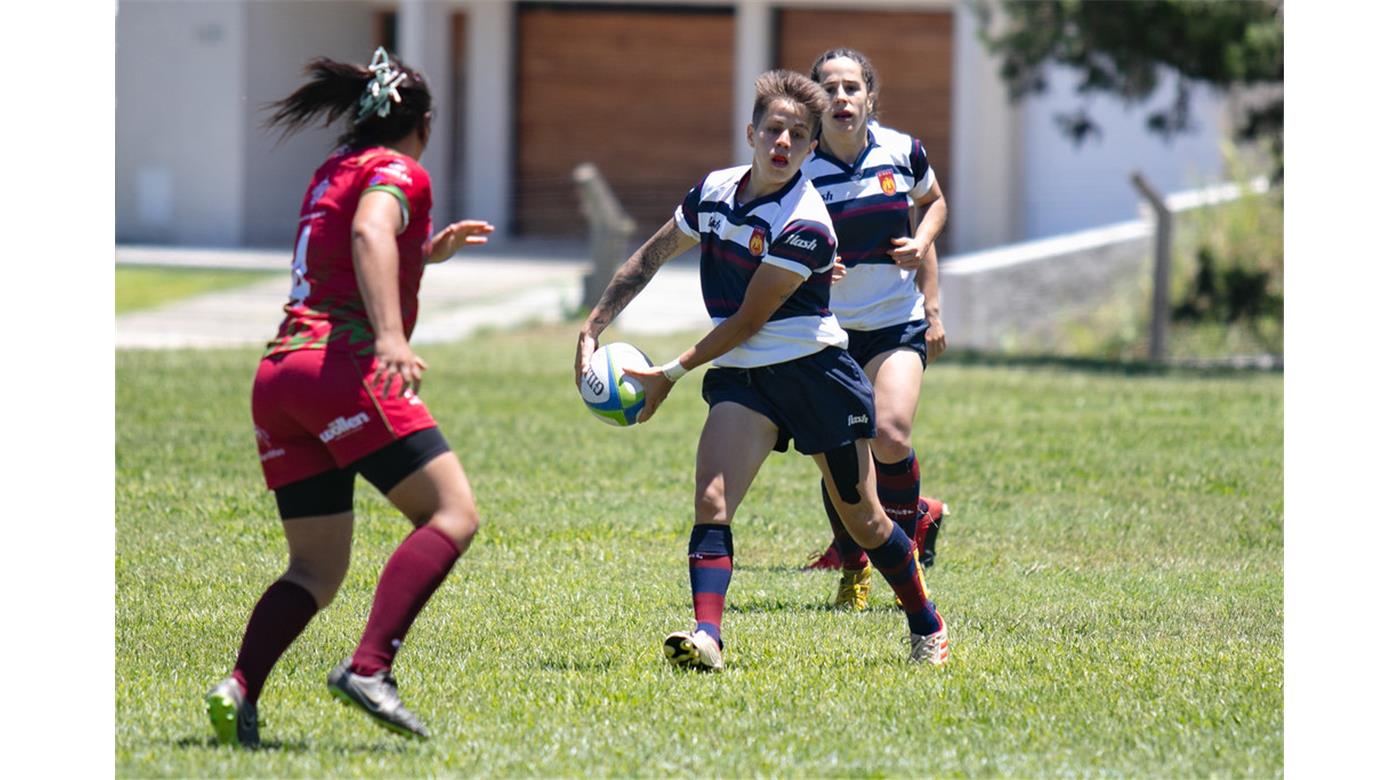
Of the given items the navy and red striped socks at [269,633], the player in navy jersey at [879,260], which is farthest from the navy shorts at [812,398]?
the navy and red striped socks at [269,633]

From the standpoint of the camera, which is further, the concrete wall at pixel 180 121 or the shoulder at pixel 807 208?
the concrete wall at pixel 180 121

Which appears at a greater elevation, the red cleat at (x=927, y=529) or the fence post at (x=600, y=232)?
the fence post at (x=600, y=232)

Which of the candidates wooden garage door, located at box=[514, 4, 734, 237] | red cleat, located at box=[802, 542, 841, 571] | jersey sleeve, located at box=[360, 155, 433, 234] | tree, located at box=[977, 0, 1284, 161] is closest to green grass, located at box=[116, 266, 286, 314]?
wooden garage door, located at box=[514, 4, 734, 237]

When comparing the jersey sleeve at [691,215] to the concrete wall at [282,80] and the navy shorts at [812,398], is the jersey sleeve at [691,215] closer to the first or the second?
the navy shorts at [812,398]

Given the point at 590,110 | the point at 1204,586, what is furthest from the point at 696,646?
the point at 590,110

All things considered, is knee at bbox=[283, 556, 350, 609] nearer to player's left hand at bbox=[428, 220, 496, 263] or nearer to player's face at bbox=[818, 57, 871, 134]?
player's left hand at bbox=[428, 220, 496, 263]

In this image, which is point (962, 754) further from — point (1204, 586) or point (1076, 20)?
point (1076, 20)

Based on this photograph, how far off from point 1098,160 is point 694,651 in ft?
63.4

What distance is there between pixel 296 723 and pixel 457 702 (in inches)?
19.3

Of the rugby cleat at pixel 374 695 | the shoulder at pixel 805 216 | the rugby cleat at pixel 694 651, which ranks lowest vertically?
the rugby cleat at pixel 694 651

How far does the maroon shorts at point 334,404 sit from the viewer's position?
466cm

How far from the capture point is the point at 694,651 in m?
5.70

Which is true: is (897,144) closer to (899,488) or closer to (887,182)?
(887,182)

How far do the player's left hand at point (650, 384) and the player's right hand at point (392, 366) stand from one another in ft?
4.02
